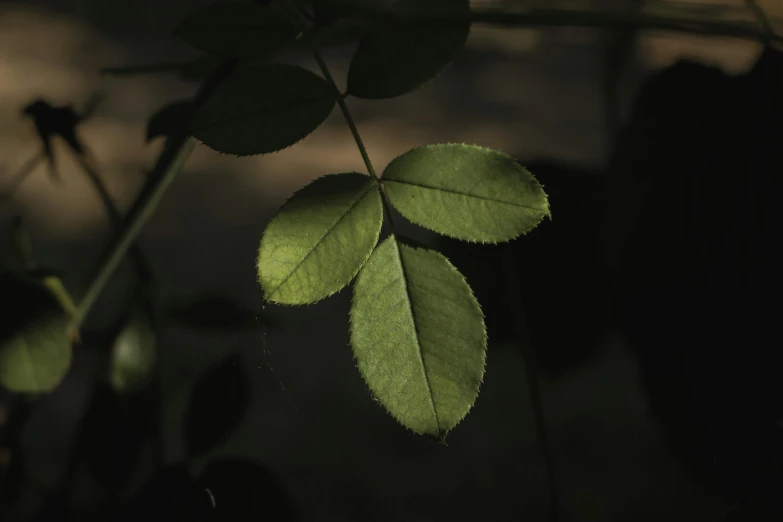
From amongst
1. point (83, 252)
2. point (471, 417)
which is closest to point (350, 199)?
point (471, 417)

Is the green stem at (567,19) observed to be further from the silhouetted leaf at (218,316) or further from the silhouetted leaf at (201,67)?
the silhouetted leaf at (218,316)

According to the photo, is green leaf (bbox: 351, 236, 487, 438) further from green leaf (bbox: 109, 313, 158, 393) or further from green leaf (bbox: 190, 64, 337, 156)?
green leaf (bbox: 109, 313, 158, 393)

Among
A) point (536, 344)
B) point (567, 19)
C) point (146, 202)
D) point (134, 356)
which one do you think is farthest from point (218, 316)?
point (567, 19)

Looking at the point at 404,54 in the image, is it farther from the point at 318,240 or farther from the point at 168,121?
the point at 168,121

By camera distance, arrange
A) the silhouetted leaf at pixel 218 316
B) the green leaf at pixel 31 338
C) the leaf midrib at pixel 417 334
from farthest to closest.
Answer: the silhouetted leaf at pixel 218 316 → the green leaf at pixel 31 338 → the leaf midrib at pixel 417 334

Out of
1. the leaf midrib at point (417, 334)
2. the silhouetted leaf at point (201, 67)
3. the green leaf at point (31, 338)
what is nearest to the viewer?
the leaf midrib at point (417, 334)

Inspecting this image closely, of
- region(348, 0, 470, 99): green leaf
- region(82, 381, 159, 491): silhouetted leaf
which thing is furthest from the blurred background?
region(348, 0, 470, 99): green leaf

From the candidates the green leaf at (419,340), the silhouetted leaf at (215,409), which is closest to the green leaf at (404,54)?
the green leaf at (419,340)
